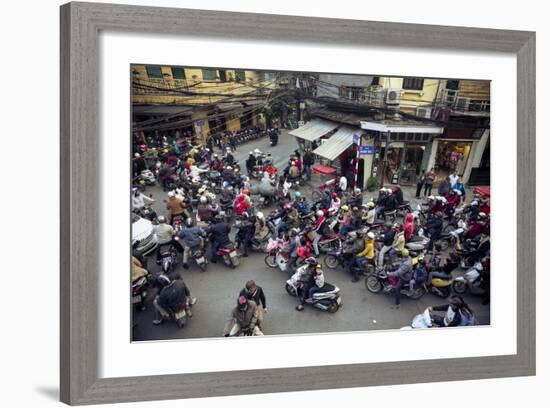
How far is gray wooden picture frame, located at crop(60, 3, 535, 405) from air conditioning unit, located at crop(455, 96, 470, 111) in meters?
0.67

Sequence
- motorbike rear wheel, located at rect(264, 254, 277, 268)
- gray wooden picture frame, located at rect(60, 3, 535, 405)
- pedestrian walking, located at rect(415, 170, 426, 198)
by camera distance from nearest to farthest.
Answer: gray wooden picture frame, located at rect(60, 3, 535, 405) → motorbike rear wheel, located at rect(264, 254, 277, 268) → pedestrian walking, located at rect(415, 170, 426, 198)

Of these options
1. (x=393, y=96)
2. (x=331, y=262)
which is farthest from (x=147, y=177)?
(x=393, y=96)

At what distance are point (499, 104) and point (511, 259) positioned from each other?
2.11 meters

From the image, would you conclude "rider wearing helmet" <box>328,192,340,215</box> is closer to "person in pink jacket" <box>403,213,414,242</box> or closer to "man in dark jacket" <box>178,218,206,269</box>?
"person in pink jacket" <box>403,213,414,242</box>

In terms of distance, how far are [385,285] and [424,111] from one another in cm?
237

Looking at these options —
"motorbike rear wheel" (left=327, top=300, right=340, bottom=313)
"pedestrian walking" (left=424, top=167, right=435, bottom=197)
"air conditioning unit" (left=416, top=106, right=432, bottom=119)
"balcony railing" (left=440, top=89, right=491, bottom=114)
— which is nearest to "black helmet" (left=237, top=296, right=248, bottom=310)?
"motorbike rear wheel" (left=327, top=300, right=340, bottom=313)

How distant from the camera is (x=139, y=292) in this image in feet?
21.6

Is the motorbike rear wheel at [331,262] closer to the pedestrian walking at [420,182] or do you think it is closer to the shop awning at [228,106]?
the pedestrian walking at [420,182]

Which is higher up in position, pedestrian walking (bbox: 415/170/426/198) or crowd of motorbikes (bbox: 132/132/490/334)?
pedestrian walking (bbox: 415/170/426/198)

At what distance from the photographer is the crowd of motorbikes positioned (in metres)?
6.88

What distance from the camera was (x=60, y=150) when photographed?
20.5 ft

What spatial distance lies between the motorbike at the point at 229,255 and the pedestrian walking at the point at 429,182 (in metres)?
2.70

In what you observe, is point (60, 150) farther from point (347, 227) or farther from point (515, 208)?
point (515, 208)

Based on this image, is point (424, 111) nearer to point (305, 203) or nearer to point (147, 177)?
point (305, 203)
